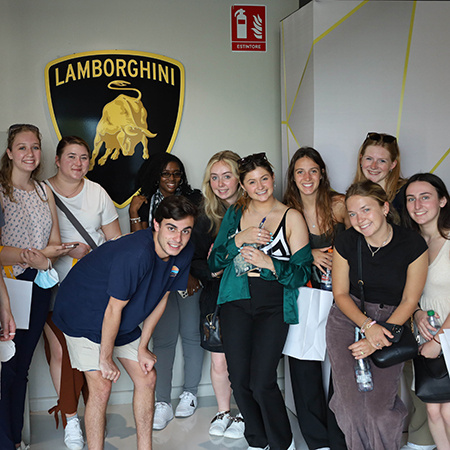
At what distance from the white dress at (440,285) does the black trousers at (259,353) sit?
2.57 ft

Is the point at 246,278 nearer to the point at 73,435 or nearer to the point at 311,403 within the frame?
the point at 311,403

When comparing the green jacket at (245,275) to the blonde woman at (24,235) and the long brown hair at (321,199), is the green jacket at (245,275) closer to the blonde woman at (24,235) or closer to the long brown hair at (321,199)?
the long brown hair at (321,199)

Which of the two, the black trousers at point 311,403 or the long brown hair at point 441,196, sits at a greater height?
the long brown hair at point 441,196

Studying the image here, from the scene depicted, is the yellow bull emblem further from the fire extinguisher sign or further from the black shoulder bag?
the fire extinguisher sign

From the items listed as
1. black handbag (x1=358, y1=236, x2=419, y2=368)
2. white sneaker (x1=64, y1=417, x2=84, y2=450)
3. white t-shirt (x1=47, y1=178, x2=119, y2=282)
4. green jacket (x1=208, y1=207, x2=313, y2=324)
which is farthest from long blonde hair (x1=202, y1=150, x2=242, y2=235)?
white sneaker (x1=64, y1=417, x2=84, y2=450)

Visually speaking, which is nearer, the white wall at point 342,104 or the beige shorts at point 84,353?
the beige shorts at point 84,353

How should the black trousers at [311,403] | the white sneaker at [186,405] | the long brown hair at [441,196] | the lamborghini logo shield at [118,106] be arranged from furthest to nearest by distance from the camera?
1. the lamborghini logo shield at [118,106]
2. the white sneaker at [186,405]
3. the black trousers at [311,403]
4. the long brown hair at [441,196]

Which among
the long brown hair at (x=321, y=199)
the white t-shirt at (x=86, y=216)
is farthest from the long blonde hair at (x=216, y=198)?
the white t-shirt at (x=86, y=216)

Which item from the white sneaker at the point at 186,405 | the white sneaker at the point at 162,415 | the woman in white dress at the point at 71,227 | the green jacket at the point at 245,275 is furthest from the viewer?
the white sneaker at the point at 186,405

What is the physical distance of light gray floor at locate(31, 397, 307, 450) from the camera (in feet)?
10.9

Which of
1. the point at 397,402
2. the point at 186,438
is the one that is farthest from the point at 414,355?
the point at 186,438

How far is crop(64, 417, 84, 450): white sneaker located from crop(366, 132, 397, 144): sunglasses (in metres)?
2.61

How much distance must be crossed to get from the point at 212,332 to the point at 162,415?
0.85 m

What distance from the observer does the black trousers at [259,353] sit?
2.93m
